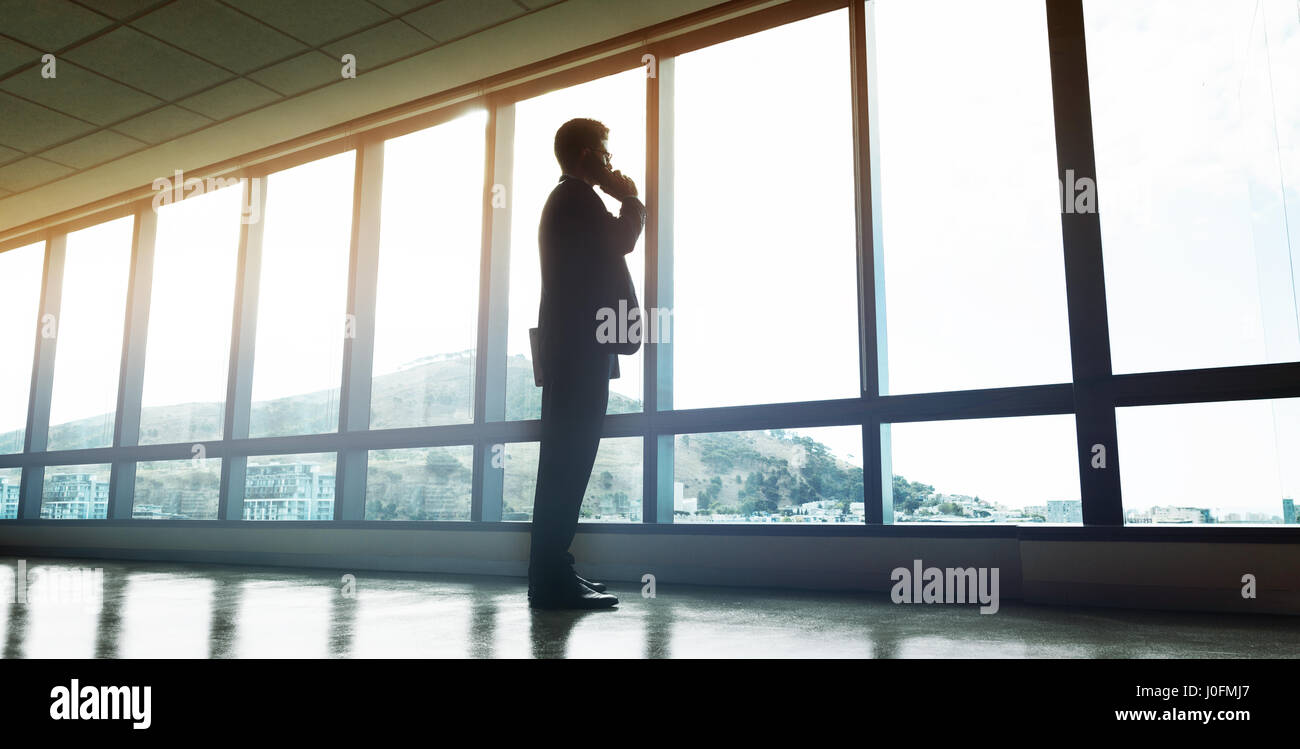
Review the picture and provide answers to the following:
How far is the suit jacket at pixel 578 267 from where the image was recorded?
94.0 inches

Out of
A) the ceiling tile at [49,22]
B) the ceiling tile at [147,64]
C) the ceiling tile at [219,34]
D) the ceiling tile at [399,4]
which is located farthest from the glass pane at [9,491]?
the ceiling tile at [399,4]

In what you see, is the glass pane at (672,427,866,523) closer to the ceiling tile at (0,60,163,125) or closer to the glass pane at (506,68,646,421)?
the glass pane at (506,68,646,421)

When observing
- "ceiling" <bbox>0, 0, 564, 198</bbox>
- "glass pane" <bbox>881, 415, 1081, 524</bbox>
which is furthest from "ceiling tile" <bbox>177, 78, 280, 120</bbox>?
"glass pane" <bbox>881, 415, 1081, 524</bbox>

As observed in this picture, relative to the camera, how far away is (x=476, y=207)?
4750 mm

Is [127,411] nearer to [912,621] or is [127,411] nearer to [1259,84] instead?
[912,621]

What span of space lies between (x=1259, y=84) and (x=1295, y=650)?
208cm

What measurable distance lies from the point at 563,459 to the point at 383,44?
2.78 metres

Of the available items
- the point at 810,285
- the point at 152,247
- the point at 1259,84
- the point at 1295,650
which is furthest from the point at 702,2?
the point at 152,247

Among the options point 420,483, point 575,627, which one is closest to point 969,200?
point 575,627

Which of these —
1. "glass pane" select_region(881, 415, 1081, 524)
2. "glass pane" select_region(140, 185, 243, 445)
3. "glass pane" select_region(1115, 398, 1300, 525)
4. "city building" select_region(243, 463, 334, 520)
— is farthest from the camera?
"glass pane" select_region(140, 185, 243, 445)

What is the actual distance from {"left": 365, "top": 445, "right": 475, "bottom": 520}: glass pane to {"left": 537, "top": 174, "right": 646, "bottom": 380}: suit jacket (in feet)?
7.35

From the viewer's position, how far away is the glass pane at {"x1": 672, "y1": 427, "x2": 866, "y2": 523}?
11.3 ft

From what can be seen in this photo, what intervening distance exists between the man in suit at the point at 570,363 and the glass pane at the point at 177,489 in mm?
3988
